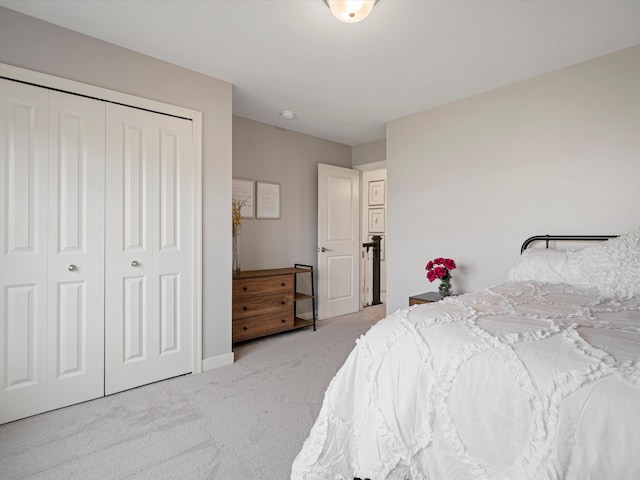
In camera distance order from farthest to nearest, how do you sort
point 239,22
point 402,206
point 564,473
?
point 402,206
point 239,22
point 564,473

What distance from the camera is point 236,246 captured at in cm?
378

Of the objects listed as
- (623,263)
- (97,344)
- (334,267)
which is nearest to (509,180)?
(623,263)

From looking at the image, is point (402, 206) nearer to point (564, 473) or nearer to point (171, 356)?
point (171, 356)

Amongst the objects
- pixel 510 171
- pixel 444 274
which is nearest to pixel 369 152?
pixel 510 171

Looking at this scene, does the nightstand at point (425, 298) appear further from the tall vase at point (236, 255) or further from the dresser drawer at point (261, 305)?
the tall vase at point (236, 255)

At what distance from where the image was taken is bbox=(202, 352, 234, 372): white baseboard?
2811 millimetres

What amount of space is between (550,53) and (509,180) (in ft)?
3.27

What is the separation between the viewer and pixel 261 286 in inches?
140

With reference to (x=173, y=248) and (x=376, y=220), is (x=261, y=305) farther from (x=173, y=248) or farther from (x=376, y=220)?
(x=376, y=220)

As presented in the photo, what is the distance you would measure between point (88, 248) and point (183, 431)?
1367mm

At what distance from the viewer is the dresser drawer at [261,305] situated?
3.38 metres

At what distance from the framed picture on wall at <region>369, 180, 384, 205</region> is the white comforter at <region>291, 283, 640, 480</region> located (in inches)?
189

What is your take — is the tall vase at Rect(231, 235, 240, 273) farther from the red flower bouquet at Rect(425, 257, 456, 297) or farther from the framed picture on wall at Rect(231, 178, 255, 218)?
the red flower bouquet at Rect(425, 257, 456, 297)

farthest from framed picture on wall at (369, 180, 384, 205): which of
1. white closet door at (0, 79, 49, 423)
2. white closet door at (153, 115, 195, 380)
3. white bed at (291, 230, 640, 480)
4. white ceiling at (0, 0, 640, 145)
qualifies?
white closet door at (0, 79, 49, 423)
